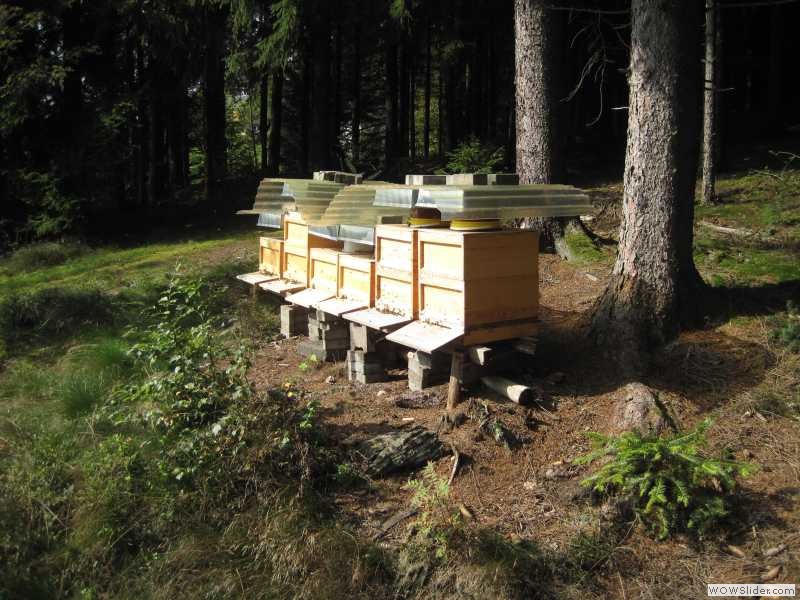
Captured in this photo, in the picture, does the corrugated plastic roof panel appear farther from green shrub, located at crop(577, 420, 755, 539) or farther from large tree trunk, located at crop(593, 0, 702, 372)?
green shrub, located at crop(577, 420, 755, 539)

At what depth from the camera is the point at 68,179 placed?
53.0 ft

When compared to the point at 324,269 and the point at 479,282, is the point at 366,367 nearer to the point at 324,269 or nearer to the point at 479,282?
the point at 324,269

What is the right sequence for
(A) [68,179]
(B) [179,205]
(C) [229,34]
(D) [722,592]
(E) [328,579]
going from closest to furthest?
(D) [722,592] < (E) [328,579] < (A) [68,179] < (C) [229,34] < (B) [179,205]

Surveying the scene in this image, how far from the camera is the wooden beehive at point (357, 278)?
677 centimetres

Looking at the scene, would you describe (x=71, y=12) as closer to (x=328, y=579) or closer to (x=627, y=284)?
(x=627, y=284)

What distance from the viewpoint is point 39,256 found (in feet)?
47.4

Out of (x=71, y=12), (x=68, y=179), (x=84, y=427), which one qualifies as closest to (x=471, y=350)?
(x=84, y=427)

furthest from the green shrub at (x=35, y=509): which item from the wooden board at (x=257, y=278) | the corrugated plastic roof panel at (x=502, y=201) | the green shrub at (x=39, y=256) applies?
the green shrub at (x=39, y=256)

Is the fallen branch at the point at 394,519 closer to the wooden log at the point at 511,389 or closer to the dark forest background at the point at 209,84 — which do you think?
the wooden log at the point at 511,389

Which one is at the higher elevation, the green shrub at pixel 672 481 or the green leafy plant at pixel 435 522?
the green shrub at pixel 672 481

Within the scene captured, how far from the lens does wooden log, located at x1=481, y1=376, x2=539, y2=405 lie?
5777 millimetres

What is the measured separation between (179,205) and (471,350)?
16238mm

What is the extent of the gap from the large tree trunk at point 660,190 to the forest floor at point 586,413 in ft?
0.98

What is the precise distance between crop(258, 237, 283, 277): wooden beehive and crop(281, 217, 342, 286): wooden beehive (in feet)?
0.30
